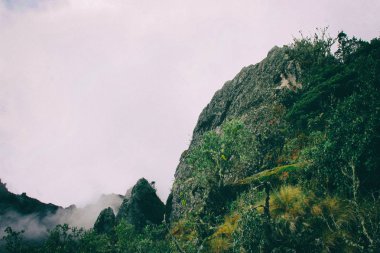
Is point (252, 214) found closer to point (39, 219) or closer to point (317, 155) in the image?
point (317, 155)

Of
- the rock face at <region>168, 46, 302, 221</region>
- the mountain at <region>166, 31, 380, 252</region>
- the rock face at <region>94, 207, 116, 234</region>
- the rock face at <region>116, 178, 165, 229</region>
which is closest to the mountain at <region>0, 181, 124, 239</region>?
the rock face at <region>94, 207, 116, 234</region>

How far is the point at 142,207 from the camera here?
50.3 metres

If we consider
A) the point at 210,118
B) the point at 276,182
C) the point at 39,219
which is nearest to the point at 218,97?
the point at 210,118

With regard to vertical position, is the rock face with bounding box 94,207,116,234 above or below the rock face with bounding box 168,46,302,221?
below

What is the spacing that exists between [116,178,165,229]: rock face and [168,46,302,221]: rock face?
13.2ft

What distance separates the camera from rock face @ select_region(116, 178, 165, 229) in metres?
48.6

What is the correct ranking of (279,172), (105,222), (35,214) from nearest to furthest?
(279,172), (105,222), (35,214)

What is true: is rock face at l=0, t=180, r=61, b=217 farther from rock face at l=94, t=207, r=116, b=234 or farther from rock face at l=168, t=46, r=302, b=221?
rock face at l=168, t=46, r=302, b=221

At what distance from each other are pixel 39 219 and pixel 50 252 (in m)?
74.3

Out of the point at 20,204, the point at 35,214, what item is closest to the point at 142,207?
the point at 35,214

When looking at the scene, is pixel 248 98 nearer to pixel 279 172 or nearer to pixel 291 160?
pixel 291 160

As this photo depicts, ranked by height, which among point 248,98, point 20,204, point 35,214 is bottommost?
point 248,98

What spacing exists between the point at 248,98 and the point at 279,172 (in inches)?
1078

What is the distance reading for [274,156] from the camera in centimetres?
3772
